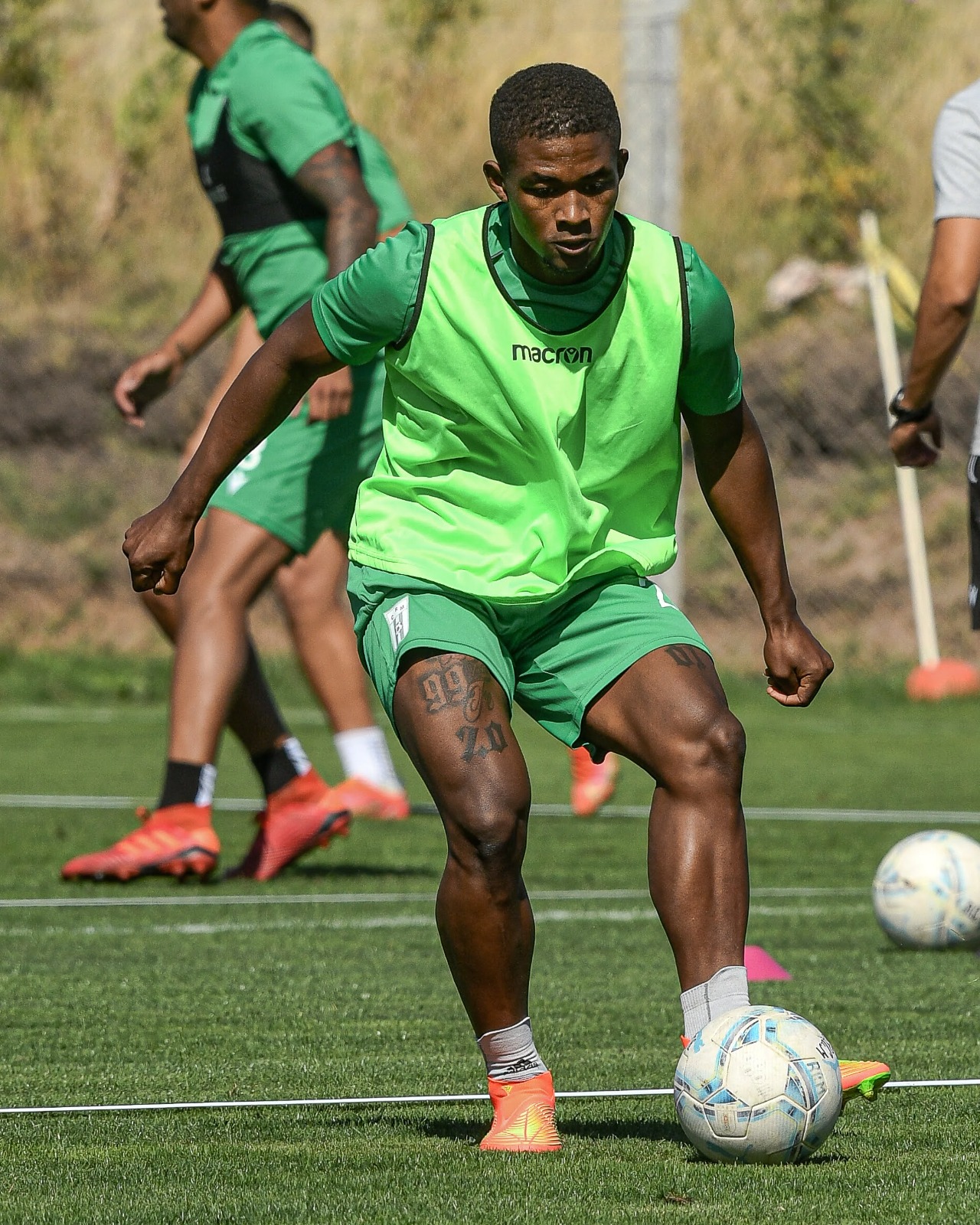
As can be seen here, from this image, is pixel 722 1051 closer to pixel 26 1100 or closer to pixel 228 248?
pixel 26 1100

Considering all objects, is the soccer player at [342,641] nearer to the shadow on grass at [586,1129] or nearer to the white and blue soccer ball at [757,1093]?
the shadow on grass at [586,1129]

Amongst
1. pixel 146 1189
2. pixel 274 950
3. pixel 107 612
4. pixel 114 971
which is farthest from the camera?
pixel 107 612

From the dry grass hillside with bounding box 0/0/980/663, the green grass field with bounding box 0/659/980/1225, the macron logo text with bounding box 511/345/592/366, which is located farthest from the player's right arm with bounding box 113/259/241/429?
the dry grass hillside with bounding box 0/0/980/663

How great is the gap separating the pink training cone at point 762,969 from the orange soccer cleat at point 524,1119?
1612mm

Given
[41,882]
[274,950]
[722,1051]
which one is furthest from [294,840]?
[722,1051]

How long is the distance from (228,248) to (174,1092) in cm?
376

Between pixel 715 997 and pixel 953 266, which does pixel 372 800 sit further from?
pixel 715 997

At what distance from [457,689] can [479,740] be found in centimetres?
9

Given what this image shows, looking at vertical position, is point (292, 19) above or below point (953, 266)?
above

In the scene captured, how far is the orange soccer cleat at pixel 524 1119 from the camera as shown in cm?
333

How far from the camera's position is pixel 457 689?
349 cm

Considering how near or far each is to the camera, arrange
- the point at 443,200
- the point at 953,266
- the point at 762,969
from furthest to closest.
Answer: the point at 443,200, the point at 953,266, the point at 762,969

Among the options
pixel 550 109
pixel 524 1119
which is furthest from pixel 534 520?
pixel 524 1119

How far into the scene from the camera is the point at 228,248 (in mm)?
6984
